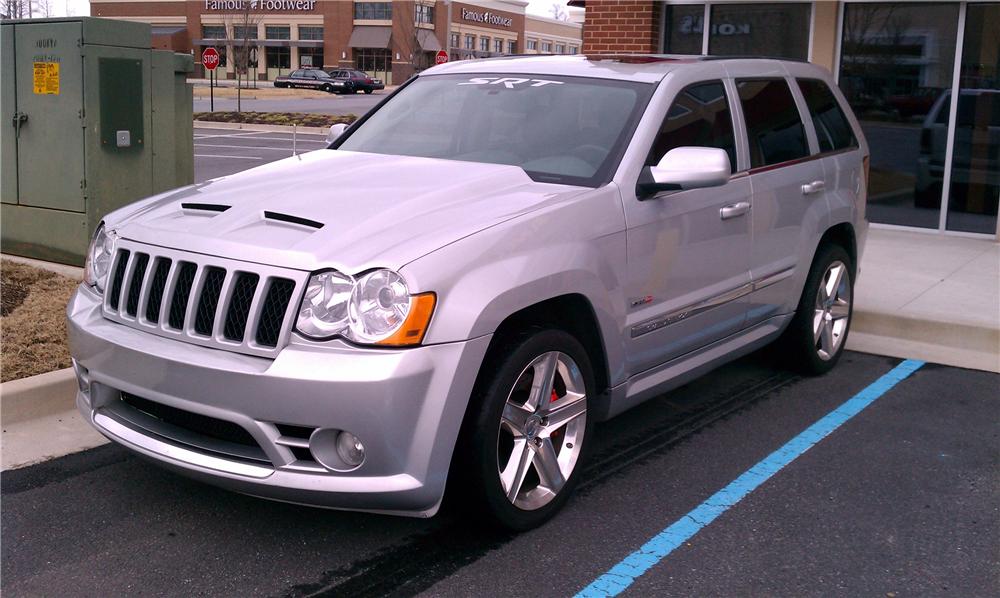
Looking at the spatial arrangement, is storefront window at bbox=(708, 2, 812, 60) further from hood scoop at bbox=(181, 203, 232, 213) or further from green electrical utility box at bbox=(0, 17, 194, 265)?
hood scoop at bbox=(181, 203, 232, 213)

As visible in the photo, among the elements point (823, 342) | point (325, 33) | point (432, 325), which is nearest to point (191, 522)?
point (432, 325)

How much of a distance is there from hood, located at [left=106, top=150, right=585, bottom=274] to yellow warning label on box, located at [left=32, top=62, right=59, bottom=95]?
442 cm

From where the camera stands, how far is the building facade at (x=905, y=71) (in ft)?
36.3

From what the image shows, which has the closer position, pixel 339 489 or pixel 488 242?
pixel 339 489

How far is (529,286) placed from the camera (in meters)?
3.87

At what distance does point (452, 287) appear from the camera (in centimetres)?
362

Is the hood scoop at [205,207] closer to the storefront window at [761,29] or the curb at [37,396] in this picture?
the curb at [37,396]

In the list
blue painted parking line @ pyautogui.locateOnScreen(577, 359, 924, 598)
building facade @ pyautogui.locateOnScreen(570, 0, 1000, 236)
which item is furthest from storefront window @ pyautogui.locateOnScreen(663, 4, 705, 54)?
blue painted parking line @ pyautogui.locateOnScreen(577, 359, 924, 598)

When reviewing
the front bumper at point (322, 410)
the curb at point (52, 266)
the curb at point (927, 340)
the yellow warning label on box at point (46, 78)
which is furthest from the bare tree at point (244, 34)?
the front bumper at point (322, 410)

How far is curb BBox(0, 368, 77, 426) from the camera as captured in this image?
518 cm

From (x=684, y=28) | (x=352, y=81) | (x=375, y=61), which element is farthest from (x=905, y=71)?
(x=375, y=61)

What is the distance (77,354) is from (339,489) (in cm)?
133

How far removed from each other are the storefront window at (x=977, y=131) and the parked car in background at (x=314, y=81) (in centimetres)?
5541

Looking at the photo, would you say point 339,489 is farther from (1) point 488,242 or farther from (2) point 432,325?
(1) point 488,242
